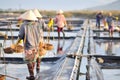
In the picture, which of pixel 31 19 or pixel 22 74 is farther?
pixel 22 74

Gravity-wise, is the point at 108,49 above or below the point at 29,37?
below

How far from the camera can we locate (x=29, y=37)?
10.1 meters

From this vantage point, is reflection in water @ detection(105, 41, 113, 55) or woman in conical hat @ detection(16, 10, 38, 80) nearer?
woman in conical hat @ detection(16, 10, 38, 80)

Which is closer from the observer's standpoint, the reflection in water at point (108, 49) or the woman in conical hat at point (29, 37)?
the woman in conical hat at point (29, 37)

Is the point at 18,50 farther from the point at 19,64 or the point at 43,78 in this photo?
the point at 43,78

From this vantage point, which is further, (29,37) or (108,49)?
(108,49)

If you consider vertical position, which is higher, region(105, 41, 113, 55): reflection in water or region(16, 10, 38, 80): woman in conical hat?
region(16, 10, 38, 80): woman in conical hat

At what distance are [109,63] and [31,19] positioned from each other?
4577 millimetres

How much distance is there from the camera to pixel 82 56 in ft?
40.4

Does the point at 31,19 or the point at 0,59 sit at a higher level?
the point at 31,19

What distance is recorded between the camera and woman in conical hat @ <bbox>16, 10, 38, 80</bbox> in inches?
396

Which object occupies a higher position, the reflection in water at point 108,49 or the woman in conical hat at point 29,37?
the woman in conical hat at point 29,37

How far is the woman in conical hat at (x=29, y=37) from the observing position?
33.0 feet

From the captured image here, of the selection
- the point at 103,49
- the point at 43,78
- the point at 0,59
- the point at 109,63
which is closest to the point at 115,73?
the point at 109,63
